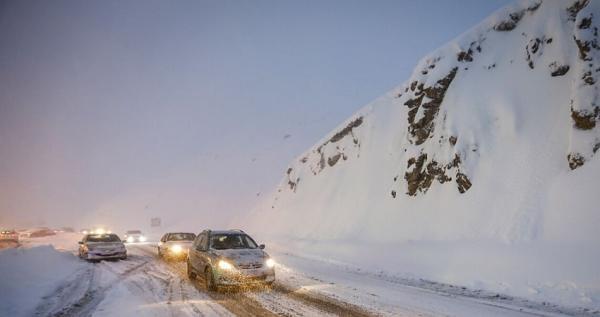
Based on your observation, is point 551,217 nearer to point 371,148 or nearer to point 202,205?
point 371,148

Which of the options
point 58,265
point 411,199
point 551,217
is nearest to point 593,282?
point 551,217

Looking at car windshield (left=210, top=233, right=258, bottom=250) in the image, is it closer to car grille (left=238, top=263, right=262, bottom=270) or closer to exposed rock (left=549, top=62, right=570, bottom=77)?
car grille (left=238, top=263, right=262, bottom=270)

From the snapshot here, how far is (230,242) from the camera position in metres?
11.7

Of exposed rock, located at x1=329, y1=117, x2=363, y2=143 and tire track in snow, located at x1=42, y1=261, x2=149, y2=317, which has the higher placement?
exposed rock, located at x1=329, y1=117, x2=363, y2=143

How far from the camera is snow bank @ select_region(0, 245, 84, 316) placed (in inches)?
320

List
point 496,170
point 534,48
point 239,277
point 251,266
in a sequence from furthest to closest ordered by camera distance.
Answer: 1. point 534,48
2. point 496,170
3. point 251,266
4. point 239,277

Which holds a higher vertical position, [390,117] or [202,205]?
[390,117]

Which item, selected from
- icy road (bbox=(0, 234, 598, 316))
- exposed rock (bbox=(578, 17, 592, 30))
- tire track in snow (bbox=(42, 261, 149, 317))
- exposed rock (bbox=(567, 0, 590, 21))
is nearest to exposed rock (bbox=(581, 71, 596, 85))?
exposed rock (bbox=(578, 17, 592, 30))

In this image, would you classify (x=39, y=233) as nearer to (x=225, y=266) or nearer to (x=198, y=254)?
(x=198, y=254)

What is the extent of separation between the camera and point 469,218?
61.8 feet

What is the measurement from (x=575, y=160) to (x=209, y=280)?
15763 mm

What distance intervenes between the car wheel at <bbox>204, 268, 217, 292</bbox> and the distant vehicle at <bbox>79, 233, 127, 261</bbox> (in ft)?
33.5

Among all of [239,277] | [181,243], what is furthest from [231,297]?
[181,243]

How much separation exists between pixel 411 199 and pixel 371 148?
11614 millimetres
